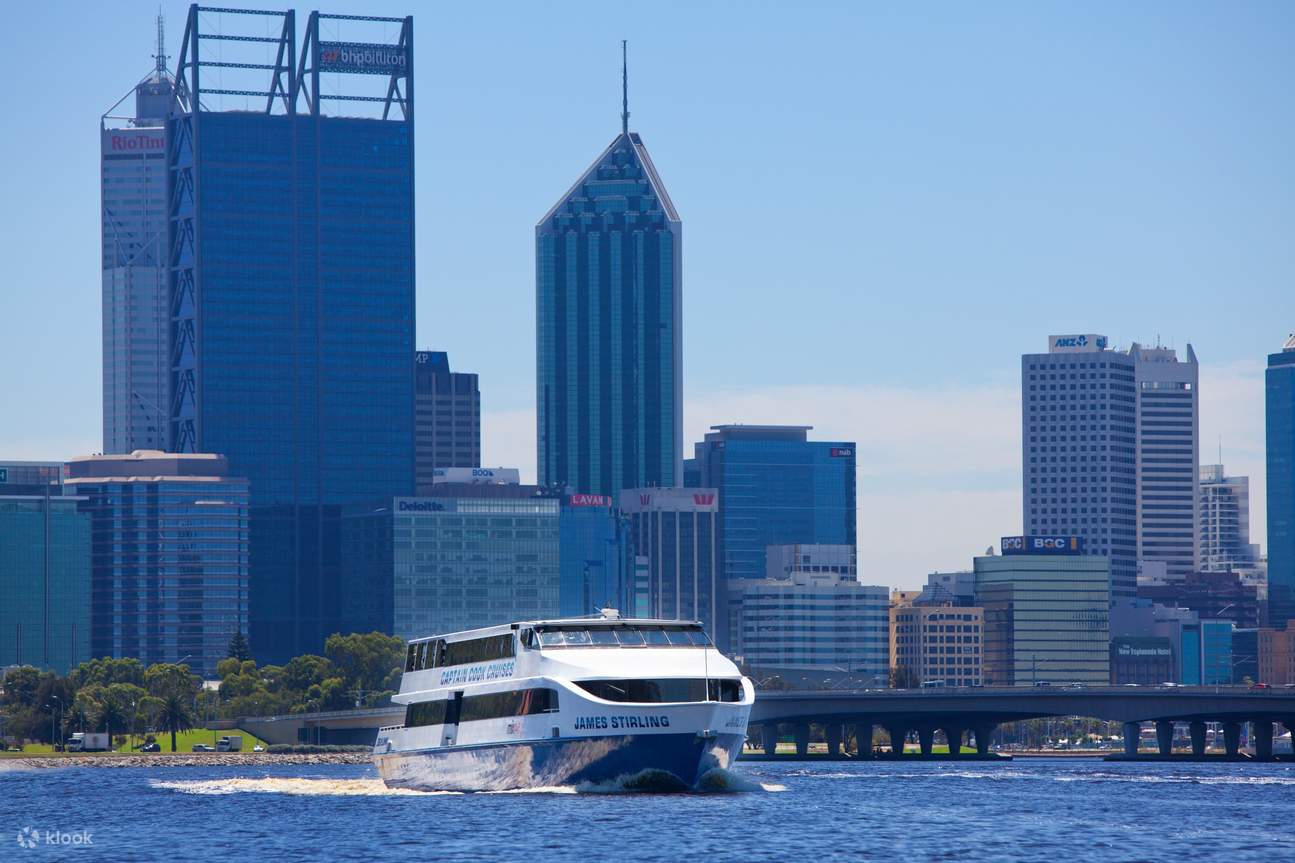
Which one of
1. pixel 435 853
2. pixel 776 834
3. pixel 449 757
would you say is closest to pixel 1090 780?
pixel 449 757

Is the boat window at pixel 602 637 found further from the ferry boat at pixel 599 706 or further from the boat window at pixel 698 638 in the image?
the boat window at pixel 698 638

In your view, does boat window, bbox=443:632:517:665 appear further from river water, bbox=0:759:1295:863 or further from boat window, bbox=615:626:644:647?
river water, bbox=0:759:1295:863

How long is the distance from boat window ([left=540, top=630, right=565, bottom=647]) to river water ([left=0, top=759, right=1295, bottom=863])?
23.8ft

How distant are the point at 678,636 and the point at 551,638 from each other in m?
6.32

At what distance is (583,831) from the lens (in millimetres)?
104500

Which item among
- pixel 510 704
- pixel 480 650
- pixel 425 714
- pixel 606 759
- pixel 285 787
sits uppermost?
pixel 480 650

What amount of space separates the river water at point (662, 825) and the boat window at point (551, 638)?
7.26 meters

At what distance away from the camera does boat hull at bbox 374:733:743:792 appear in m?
118

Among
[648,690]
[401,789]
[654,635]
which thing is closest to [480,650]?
[654,635]

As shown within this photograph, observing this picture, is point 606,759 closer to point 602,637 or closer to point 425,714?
point 602,637

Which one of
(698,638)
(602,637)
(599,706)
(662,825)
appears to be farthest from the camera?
(698,638)

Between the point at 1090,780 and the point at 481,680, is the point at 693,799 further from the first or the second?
the point at 1090,780

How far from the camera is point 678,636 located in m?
122

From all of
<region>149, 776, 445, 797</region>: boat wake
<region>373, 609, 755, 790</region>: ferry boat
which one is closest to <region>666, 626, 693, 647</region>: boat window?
<region>373, 609, 755, 790</region>: ferry boat
